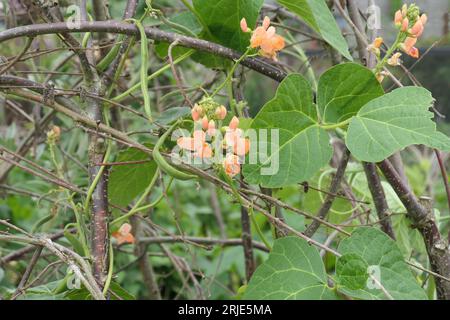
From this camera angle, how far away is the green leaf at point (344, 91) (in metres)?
0.93

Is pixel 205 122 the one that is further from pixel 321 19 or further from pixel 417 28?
pixel 417 28

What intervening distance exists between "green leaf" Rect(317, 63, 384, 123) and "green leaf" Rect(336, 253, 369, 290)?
0.65 feet

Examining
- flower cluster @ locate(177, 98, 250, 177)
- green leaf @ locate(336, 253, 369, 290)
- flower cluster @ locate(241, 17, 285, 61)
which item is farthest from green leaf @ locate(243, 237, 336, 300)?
flower cluster @ locate(241, 17, 285, 61)

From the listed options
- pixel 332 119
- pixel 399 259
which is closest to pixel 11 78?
pixel 332 119

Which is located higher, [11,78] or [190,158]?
[11,78]

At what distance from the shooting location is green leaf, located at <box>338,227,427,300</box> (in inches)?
34.0

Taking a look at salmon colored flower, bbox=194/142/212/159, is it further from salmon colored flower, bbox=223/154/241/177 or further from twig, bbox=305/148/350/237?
twig, bbox=305/148/350/237

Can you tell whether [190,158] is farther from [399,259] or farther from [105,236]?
[399,259]

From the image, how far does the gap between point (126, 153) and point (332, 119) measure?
35cm

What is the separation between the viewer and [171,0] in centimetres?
205

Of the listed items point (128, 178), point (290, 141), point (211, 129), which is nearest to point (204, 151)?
point (211, 129)

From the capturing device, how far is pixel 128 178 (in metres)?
1.14

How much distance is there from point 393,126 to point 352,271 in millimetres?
191

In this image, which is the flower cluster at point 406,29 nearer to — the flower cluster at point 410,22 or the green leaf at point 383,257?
the flower cluster at point 410,22
